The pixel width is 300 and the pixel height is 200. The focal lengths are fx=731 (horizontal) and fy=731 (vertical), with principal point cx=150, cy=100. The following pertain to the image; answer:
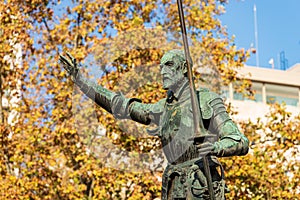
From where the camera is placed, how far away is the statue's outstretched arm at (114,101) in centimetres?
756

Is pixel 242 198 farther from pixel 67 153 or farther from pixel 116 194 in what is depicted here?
pixel 67 153

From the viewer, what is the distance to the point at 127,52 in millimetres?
21953

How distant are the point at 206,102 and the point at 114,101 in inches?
42.6

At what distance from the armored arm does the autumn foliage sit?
464 inches

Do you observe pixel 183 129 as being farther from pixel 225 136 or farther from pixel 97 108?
pixel 97 108

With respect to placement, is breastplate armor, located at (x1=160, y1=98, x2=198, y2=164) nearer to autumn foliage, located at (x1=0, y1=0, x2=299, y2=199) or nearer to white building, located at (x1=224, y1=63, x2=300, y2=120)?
autumn foliage, located at (x1=0, y1=0, x2=299, y2=199)

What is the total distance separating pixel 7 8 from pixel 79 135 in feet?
17.3

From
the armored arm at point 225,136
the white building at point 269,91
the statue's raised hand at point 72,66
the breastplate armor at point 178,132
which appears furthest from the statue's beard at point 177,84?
the white building at point 269,91

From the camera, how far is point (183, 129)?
704cm

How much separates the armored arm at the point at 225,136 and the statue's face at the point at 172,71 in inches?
17.5

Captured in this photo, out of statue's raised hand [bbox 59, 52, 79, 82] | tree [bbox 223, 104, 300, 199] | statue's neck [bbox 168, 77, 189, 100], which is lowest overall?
statue's neck [bbox 168, 77, 189, 100]

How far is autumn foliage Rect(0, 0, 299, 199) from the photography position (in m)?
20.8

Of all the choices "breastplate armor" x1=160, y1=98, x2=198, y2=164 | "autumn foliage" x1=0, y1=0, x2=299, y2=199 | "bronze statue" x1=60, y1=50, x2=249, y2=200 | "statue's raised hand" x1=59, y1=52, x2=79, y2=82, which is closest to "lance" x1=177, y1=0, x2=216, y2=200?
"bronze statue" x1=60, y1=50, x2=249, y2=200

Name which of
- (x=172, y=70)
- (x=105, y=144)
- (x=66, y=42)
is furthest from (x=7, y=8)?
(x=172, y=70)
